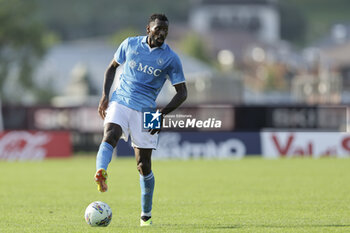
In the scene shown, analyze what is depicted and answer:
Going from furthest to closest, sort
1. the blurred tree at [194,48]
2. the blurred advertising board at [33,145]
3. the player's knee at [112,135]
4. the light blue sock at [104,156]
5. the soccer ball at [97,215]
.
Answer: the blurred tree at [194,48] < the blurred advertising board at [33,145] < the soccer ball at [97,215] < the player's knee at [112,135] < the light blue sock at [104,156]

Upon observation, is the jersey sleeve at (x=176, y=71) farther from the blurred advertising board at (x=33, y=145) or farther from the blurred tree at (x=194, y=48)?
the blurred tree at (x=194, y=48)

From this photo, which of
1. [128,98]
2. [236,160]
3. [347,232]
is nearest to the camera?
[347,232]

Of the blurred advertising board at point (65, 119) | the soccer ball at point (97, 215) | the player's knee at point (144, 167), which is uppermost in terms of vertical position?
the player's knee at point (144, 167)

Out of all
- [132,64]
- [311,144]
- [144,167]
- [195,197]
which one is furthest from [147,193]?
[311,144]

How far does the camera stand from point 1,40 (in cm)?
6862

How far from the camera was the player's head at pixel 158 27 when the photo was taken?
33.2 ft

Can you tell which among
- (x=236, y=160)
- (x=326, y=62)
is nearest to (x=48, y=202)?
(x=236, y=160)

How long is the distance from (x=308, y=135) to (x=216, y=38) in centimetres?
15202

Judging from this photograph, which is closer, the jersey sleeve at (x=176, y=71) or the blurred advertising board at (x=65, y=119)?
the jersey sleeve at (x=176, y=71)

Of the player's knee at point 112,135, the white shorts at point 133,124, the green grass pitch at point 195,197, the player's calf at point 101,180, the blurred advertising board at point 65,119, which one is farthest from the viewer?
the blurred advertising board at point 65,119

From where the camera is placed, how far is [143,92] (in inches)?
410

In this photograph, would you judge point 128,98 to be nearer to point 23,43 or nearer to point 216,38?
point 23,43

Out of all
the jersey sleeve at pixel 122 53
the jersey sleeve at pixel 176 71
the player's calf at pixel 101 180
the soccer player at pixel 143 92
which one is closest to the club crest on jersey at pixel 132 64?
the soccer player at pixel 143 92

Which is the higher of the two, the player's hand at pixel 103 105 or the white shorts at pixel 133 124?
the player's hand at pixel 103 105
